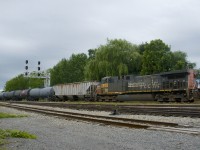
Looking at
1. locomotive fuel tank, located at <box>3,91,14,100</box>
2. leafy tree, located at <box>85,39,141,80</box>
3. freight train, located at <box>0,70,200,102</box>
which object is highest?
leafy tree, located at <box>85,39,141,80</box>

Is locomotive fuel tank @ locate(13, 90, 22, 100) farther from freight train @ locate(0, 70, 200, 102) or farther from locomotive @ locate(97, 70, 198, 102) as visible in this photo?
locomotive @ locate(97, 70, 198, 102)

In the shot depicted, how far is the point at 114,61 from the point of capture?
55.0 metres

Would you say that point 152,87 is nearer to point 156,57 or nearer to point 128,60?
point 128,60

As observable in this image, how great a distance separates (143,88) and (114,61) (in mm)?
20891

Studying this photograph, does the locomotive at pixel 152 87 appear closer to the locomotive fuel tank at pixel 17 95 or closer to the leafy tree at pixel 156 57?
the leafy tree at pixel 156 57

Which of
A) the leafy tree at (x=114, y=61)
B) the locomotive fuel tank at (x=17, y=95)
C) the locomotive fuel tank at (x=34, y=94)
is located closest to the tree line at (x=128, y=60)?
the leafy tree at (x=114, y=61)

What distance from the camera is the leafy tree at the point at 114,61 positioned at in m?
54.3

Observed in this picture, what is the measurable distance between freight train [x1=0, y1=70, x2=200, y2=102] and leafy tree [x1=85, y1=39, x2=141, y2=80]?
24.5ft

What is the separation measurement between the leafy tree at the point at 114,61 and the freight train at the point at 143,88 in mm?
7453

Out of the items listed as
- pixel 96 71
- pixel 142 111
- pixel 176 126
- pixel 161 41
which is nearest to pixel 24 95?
pixel 96 71

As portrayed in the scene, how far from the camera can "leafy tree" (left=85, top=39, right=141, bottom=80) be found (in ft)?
178

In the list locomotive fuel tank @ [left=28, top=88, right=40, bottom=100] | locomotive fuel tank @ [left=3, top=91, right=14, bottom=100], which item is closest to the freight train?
locomotive fuel tank @ [left=28, top=88, right=40, bottom=100]

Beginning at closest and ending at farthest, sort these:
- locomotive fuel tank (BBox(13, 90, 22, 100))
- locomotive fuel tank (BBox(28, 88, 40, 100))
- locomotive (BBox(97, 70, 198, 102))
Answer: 1. locomotive (BBox(97, 70, 198, 102))
2. locomotive fuel tank (BBox(28, 88, 40, 100))
3. locomotive fuel tank (BBox(13, 90, 22, 100))

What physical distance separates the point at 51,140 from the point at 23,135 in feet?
4.05
